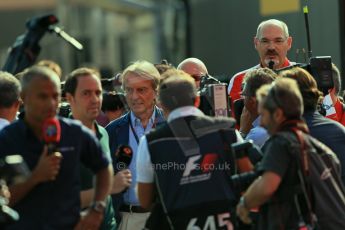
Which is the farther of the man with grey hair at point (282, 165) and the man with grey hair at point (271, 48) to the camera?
the man with grey hair at point (271, 48)

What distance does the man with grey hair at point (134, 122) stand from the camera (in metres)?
8.03

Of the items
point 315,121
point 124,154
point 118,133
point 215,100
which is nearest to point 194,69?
point 118,133

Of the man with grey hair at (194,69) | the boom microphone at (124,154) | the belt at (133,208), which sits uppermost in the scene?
the man with grey hair at (194,69)

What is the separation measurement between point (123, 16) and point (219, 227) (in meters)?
22.8

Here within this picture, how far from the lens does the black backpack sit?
620cm

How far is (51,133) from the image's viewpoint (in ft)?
20.1

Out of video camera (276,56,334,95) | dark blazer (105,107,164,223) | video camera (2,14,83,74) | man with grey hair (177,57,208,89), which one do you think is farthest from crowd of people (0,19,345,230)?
video camera (2,14,83,74)

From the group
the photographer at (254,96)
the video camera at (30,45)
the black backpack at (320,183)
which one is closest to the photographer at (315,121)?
the black backpack at (320,183)

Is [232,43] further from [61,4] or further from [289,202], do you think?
[61,4]

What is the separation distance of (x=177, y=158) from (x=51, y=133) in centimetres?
89

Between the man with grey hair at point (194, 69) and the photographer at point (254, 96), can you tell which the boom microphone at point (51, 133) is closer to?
the photographer at point (254, 96)

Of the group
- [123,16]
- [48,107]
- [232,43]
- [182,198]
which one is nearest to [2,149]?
[48,107]

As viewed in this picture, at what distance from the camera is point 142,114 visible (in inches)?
322

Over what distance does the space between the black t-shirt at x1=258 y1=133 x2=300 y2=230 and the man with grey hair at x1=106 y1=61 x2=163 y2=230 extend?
6.09 ft
